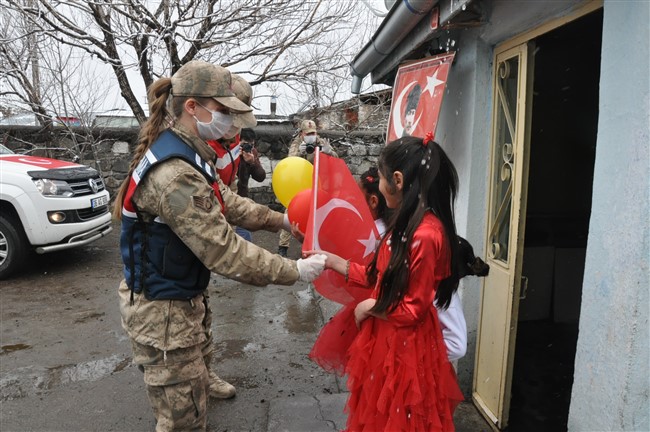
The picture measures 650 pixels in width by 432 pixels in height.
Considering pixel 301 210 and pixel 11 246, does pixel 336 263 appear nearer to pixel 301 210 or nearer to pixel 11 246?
pixel 301 210

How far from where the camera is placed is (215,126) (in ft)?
8.25

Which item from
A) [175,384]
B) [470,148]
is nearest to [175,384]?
[175,384]

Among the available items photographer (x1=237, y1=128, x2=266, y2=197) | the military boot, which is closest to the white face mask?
the military boot

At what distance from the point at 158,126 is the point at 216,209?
0.64 meters

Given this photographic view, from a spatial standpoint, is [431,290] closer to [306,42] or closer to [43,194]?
[43,194]

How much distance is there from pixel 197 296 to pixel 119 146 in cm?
844

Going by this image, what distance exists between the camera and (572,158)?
4820mm

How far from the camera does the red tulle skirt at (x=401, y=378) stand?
204cm

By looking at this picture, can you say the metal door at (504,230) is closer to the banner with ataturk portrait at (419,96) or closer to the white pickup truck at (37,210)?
the banner with ataturk portrait at (419,96)

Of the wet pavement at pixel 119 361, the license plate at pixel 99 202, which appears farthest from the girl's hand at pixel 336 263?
the license plate at pixel 99 202

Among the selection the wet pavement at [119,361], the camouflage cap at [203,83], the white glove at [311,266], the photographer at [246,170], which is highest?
the camouflage cap at [203,83]

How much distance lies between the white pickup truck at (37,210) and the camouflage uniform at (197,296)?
443 cm

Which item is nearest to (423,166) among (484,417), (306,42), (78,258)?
(484,417)

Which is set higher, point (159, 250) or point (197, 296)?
point (159, 250)
